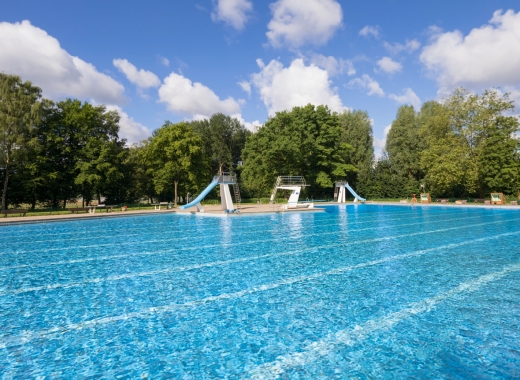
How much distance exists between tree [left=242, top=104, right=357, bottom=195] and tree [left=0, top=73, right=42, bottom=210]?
2336 cm

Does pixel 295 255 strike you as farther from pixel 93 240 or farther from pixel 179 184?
pixel 179 184

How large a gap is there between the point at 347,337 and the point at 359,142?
154 feet

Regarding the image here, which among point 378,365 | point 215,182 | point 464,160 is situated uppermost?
point 464,160

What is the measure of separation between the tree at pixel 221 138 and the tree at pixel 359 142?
18883 mm

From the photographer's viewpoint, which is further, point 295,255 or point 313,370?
point 295,255

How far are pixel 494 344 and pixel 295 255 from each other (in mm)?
6803

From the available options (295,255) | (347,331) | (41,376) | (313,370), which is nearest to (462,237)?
(295,255)

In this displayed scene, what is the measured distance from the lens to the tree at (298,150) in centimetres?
3966

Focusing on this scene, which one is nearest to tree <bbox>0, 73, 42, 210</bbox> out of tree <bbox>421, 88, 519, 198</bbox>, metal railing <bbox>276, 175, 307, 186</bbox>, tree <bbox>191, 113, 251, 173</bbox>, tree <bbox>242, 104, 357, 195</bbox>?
tree <bbox>242, 104, 357, 195</bbox>

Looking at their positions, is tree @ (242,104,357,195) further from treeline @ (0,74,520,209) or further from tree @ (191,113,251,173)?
tree @ (191,113,251,173)

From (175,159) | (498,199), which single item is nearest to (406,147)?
(498,199)

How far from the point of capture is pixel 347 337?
529 cm

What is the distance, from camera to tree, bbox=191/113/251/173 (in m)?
54.1

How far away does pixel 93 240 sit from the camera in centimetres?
1459
